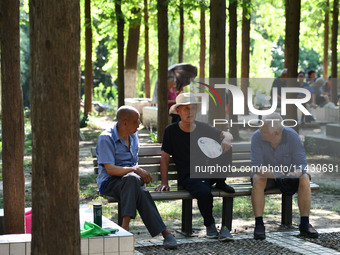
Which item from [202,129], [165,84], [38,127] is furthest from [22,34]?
[38,127]

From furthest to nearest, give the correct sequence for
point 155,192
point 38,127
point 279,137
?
point 279,137, point 155,192, point 38,127

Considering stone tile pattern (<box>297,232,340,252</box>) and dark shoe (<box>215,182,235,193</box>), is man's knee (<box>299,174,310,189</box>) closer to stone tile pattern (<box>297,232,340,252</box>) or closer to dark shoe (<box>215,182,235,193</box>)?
stone tile pattern (<box>297,232,340,252</box>)

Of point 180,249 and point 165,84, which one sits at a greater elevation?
point 165,84

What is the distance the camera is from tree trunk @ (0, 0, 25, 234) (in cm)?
632

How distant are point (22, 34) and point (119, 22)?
3069cm

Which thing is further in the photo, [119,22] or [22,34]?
[22,34]

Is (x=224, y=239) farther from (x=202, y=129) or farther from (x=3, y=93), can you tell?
(x=3, y=93)

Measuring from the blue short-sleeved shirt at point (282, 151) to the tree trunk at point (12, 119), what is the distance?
2.98 metres

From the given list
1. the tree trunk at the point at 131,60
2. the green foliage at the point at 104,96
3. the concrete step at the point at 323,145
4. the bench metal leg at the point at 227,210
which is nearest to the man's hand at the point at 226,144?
the bench metal leg at the point at 227,210

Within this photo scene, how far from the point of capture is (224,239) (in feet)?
25.7

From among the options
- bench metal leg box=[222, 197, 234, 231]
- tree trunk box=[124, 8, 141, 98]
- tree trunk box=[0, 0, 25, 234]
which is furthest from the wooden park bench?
tree trunk box=[124, 8, 141, 98]

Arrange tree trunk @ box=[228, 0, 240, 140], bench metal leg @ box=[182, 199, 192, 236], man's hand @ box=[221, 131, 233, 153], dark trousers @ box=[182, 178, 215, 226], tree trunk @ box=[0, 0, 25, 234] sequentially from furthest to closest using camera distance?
tree trunk @ box=[228, 0, 240, 140] < man's hand @ box=[221, 131, 233, 153] < bench metal leg @ box=[182, 199, 192, 236] < dark trousers @ box=[182, 178, 215, 226] < tree trunk @ box=[0, 0, 25, 234]

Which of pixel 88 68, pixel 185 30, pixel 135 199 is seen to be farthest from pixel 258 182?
pixel 185 30

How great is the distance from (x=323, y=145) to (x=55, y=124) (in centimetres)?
1239
